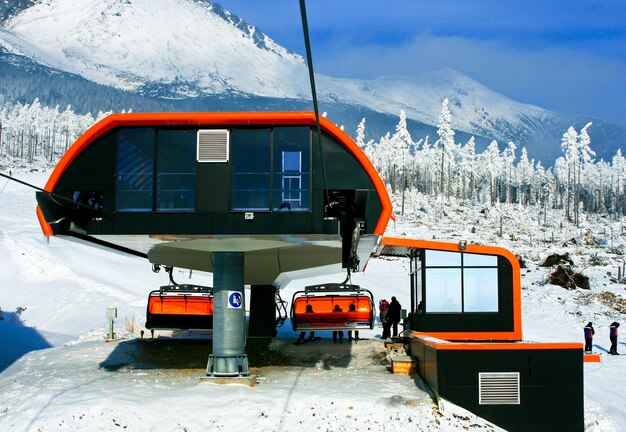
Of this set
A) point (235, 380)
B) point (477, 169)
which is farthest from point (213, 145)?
point (477, 169)

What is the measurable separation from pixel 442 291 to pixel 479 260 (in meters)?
1.58

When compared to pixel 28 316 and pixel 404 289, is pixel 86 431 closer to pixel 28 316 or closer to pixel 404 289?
pixel 28 316

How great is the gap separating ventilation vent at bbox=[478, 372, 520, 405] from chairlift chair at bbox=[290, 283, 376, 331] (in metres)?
5.96

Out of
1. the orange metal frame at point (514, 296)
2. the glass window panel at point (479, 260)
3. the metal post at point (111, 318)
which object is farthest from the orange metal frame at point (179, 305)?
the glass window panel at point (479, 260)

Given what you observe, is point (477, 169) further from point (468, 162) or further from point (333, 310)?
point (333, 310)

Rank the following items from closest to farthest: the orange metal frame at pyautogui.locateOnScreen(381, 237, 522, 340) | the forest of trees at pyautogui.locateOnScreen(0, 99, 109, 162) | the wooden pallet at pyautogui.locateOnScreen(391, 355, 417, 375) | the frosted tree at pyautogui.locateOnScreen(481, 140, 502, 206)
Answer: the wooden pallet at pyautogui.locateOnScreen(391, 355, 417, 375) < the orange metal frame at pyautogui.locateOnScreen(381, 237, 522, 340) < the frosted tree at pyautogui.locateOnScreen(481, 140, 502, 206) < the forest of trees at pyautogui.locateOnScreen(0, 99, 109, 162)

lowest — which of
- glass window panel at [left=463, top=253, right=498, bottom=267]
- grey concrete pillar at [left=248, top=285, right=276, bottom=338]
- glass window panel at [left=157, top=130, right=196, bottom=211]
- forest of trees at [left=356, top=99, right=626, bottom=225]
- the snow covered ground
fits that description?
the snow covered ground

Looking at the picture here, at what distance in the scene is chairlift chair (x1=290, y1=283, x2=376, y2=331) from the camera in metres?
23.0

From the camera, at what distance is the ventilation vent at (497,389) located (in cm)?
1731

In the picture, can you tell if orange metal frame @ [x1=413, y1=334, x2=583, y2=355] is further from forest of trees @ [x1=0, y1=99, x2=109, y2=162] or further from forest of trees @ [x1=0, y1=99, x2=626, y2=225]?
forest of trees @ [x1=0, y1=99, x2=109, y2=162]

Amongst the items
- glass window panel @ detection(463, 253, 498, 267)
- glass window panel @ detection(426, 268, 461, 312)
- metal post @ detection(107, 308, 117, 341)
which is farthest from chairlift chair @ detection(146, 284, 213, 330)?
glass window panel @ detection(463, 253, 498, 267)

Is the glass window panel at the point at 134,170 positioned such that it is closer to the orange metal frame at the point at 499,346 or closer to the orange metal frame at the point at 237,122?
the orange metal frame at the point at 237,122

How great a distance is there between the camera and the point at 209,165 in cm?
1775

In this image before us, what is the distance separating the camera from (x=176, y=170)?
17766 millimetres
